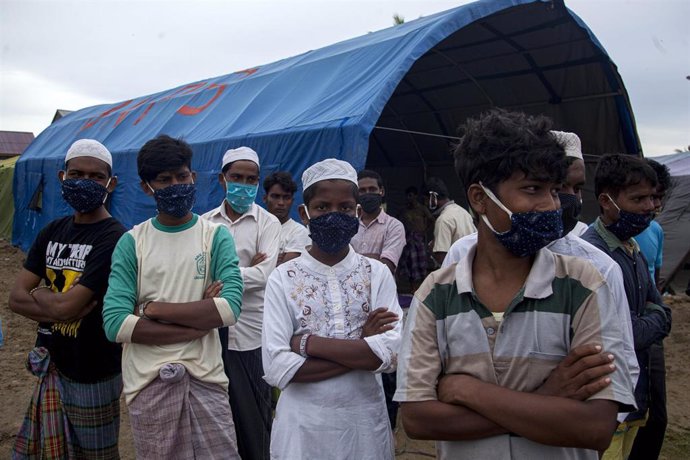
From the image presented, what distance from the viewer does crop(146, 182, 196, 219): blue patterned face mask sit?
8.67 ft

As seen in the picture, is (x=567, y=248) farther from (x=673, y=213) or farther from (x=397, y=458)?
(x=673, y=213)

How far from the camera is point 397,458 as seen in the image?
419 cm

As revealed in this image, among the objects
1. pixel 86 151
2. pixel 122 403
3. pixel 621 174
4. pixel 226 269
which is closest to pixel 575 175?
pixel 621 174

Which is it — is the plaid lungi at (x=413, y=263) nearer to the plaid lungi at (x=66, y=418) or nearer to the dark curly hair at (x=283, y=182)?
the dark curly hair at (x=283, y=182)

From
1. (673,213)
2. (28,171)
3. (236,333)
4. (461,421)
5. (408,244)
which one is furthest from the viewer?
(28,171)

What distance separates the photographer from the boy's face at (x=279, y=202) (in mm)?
4371

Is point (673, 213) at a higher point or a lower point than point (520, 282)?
higher

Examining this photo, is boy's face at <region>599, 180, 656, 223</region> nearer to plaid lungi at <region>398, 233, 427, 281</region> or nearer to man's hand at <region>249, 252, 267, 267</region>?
man's hand at <region>249, 252, 267, 267</region>

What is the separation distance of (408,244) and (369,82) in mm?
1883

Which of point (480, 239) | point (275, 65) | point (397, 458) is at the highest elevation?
point (275, 65)

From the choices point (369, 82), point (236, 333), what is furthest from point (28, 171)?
point (236, 333)

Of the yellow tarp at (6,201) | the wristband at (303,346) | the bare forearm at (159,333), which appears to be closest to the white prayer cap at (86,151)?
the bare forearm at (159,333)

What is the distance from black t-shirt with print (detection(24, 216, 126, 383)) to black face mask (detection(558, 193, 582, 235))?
7.17ft

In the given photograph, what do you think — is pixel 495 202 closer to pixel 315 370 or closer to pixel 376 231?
pixel 315 370
